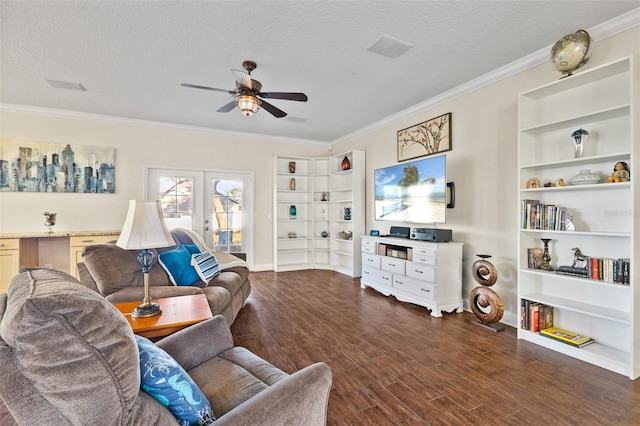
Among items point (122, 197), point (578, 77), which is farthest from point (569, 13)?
point (122, 197)

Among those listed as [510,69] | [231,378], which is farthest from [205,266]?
[510,69]

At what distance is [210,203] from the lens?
19.1 feet

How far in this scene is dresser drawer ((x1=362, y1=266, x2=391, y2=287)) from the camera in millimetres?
4334

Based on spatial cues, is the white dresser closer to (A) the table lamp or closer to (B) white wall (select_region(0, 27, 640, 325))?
(B) white wall (select_region(0, 27, 640, 325))

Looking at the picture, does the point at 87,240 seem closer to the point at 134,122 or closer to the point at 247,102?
the point at 134,122

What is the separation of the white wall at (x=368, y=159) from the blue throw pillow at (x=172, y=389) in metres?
3.37

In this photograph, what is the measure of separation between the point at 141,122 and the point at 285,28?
3754mm

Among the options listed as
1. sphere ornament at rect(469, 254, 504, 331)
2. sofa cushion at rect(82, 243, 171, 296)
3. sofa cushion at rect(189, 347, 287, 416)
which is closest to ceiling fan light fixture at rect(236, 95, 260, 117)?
sofa cushion at rect(82, 243, 171, 296)

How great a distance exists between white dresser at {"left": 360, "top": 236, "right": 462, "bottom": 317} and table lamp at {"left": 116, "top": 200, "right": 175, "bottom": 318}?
2.87 meters

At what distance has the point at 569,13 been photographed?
2.44m

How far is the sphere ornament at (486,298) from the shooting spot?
3.08m

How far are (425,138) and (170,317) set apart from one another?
3.90 m

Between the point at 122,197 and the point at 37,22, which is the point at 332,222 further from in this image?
the point at 37,22

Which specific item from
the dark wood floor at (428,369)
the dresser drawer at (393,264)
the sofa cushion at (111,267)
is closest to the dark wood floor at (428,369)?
the dark wood floor at (428,369)
